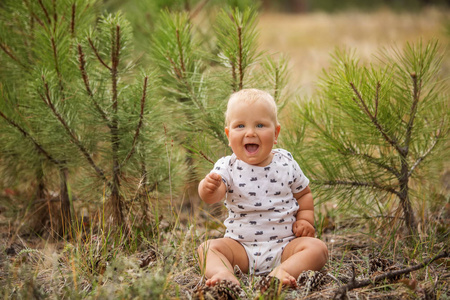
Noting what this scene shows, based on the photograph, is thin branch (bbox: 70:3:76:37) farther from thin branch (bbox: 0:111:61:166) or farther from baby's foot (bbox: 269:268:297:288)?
baby's foot (bbox: 269:268:297:288)

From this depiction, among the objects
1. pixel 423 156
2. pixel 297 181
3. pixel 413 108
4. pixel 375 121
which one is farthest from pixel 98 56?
pixel 423 156

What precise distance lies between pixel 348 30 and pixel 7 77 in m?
9.66

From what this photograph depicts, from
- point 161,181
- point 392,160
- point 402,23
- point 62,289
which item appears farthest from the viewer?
point 402,23

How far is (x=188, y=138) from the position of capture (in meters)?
2.22

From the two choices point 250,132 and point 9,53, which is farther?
point 9,53

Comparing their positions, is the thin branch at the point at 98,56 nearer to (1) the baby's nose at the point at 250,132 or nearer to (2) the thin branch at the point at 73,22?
(2) the thin branch at the point at 73,22

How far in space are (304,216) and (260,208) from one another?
0.21m

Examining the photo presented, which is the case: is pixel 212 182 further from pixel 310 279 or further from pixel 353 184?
pixel 353 184

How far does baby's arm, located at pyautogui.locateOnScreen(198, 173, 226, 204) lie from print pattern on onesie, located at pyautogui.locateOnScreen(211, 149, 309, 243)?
0.09 metres

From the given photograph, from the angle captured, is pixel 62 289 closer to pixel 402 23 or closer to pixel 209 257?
pixel 209 257

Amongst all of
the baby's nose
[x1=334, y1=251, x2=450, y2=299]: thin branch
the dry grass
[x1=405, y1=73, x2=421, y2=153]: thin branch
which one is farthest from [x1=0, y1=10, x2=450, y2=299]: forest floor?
the dry grass

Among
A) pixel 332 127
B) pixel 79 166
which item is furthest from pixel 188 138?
pixel 332 127

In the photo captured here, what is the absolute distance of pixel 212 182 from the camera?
1.65 meters

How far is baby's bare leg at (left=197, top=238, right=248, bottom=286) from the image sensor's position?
155 cm
